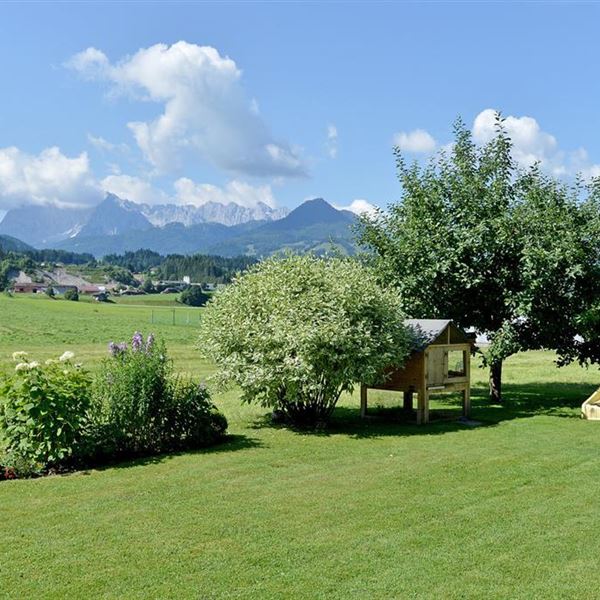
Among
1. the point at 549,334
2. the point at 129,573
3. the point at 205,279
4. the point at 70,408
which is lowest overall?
the point at 129,573

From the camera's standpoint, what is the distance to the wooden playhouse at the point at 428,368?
1672 centimetres

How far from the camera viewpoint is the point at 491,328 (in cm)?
2108

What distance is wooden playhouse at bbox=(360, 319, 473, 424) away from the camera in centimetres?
1672

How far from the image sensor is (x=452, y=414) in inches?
736

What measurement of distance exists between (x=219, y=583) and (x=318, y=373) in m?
8.71

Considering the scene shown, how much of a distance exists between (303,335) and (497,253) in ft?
26.9

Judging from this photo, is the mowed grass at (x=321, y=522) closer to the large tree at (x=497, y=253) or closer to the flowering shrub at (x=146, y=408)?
the flowering shrub at (x=146, y=408)

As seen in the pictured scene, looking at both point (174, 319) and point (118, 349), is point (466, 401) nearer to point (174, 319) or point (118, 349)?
point (118, 349)

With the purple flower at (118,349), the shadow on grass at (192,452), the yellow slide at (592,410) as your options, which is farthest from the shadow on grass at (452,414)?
the purple flower at (118,349)

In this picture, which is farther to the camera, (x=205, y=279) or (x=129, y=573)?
(x=205, y=279)

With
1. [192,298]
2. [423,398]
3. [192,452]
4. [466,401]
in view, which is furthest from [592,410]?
[192,298]

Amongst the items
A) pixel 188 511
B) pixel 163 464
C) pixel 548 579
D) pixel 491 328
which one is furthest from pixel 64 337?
pixel 548 579

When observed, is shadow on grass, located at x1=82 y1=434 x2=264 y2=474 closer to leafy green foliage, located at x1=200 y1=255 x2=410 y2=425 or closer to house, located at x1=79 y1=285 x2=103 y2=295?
leafy green foliage, located at x1=200 y1=255 x2=410 y2=425

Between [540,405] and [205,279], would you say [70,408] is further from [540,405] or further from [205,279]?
[205,279]
